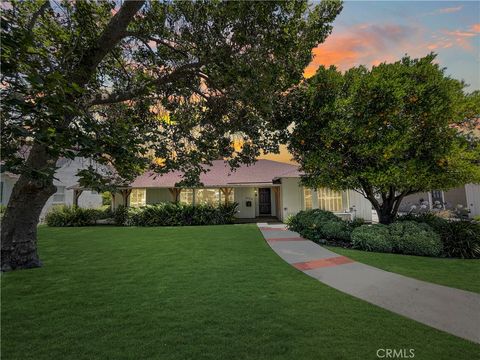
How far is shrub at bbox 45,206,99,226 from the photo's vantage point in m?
18.4

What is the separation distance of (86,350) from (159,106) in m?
7.69

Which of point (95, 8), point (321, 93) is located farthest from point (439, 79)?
point (95, 8)

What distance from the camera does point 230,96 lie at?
288 inches

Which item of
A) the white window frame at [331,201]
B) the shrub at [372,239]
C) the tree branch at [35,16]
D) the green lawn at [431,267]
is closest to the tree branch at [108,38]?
the tree branch at [35,16]

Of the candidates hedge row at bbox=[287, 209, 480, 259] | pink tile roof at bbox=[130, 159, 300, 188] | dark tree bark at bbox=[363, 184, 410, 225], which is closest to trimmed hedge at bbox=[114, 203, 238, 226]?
pink tile roof at bbox=[130, 159, 300, 188]

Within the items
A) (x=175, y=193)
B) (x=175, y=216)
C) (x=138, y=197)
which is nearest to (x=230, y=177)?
(x=175, y=193)

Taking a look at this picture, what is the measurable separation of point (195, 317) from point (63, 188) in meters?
23.9

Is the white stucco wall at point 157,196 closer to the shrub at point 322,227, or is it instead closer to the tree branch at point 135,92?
the shrub at point 322,227

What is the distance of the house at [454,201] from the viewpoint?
17.0 metres

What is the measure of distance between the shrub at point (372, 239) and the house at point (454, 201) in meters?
8.52

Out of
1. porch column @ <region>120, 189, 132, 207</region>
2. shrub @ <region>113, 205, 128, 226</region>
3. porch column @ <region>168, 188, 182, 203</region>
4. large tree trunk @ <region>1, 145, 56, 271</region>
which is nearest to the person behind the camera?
large tree trunk @ <region>1, 145, 56, 271</region>

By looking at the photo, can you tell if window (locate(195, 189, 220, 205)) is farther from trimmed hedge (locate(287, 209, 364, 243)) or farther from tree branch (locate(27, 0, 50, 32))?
tree branch (locate(27, 0, 50, 32))

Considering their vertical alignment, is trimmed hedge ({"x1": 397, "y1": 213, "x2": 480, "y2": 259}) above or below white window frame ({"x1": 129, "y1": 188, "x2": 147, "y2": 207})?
below
